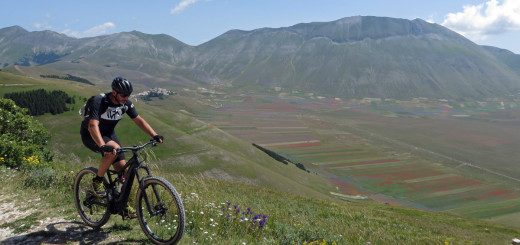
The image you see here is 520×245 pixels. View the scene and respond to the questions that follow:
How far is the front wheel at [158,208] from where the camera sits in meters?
6.52

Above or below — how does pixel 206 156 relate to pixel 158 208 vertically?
below

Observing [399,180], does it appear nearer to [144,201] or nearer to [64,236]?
[144,201]

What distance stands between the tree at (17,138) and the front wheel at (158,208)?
11297 mm

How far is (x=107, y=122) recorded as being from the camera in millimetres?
7594

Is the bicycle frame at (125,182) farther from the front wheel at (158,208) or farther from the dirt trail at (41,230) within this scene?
the dirt trail at (41,230)

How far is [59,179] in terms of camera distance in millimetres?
10750

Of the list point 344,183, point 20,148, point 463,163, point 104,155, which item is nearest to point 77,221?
point 104,155

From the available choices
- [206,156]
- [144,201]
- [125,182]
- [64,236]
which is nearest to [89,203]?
[64,236]

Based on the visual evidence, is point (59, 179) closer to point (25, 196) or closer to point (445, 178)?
point (25, 196)

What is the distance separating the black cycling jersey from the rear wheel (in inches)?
52.2

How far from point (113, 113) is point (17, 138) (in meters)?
18.3

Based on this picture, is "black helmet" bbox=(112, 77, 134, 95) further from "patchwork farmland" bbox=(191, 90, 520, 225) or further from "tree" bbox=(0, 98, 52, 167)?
"patchwork farmland" bbox=(191, 90, 520, 225)

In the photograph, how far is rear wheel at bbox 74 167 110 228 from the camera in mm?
7705

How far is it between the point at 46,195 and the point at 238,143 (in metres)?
132
